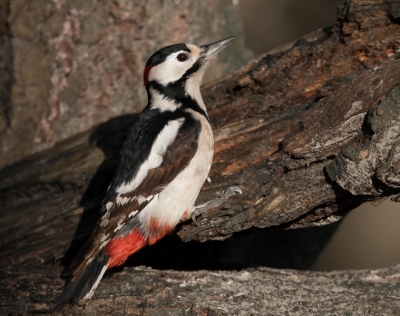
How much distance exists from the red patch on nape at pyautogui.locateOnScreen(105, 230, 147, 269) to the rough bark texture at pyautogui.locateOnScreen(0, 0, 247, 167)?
185 cm

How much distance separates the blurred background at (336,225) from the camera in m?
7.03

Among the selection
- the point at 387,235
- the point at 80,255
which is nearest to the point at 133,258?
the point at 80,255

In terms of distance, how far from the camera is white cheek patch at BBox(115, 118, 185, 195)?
423cm

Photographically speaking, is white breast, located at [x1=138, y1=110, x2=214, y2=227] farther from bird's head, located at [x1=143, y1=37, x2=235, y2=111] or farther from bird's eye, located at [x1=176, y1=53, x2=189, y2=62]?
bird's eye, located at [x1=176, y1=53, x2=189, y2=62]

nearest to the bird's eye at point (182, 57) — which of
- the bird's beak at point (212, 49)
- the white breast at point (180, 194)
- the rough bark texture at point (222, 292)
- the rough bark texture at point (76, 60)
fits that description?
the bird's beak at point (212, 49)

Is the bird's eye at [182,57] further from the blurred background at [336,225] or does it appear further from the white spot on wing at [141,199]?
the blurred background at [336,225]

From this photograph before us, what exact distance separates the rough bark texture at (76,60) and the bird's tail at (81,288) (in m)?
2.10

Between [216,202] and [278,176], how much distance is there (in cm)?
45

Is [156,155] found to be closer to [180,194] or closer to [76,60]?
[180,194]

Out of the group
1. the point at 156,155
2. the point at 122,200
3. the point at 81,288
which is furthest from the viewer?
the point at 156,155

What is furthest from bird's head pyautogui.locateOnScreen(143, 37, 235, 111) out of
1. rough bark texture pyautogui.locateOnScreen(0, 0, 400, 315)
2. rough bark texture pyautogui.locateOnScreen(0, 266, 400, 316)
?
rough bark texture pyautogui.locateOnScreen(0, 266, 400, 316)

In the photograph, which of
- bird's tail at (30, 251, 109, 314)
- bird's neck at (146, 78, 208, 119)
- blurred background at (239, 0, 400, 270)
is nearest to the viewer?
bird's tail at (30, 251, 109, 314)

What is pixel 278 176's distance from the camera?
406 centimetres

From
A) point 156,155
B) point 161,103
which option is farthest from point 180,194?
point 161,103
